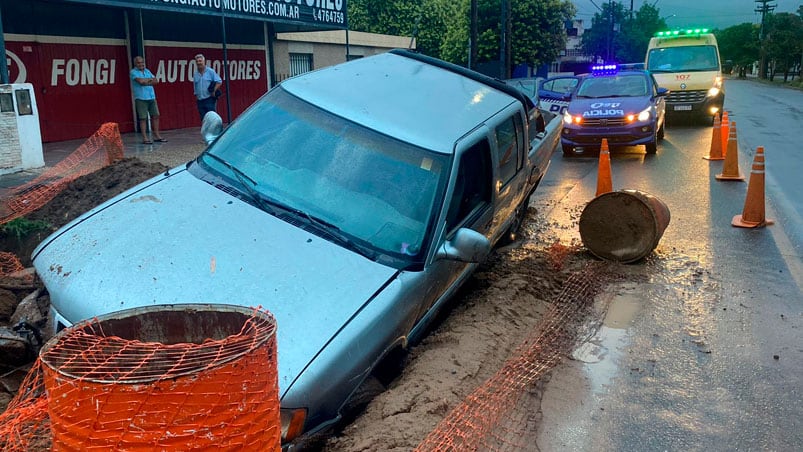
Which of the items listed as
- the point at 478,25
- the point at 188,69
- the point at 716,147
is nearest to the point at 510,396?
the point at 716,147

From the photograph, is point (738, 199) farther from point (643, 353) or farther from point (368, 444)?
point (368, 444)

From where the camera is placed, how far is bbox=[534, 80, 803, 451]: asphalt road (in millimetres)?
3617

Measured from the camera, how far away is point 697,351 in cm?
466

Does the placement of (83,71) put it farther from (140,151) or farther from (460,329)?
(460,329)

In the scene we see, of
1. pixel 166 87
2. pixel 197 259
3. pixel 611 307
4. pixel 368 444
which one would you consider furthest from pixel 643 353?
pixel 166 87

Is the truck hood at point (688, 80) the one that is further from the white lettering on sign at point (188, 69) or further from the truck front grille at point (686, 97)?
the white lettering on sign at point (188, 69)

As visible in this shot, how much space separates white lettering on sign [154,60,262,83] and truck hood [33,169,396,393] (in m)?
14.6

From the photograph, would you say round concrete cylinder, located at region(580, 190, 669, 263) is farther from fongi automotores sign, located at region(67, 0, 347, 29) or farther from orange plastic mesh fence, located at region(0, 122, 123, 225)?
fongi automotores sign, located at region(67, 0, 347, 29)

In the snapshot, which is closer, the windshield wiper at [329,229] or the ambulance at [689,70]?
the windshield wiper at [329,229]

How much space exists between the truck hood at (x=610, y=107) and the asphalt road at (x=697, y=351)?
4.70m

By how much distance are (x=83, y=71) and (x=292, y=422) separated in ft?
49.4

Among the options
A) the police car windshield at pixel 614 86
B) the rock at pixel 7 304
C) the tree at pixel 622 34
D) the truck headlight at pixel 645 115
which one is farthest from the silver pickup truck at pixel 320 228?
the tree at pixel 622 34

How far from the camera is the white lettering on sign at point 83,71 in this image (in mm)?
14719

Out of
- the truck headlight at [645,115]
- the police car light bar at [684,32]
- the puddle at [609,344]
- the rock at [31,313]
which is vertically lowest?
the puddle at [609,344]
